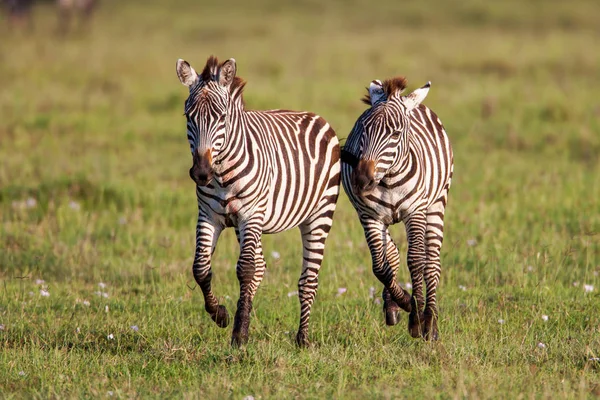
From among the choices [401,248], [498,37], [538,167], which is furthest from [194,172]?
[498,37]

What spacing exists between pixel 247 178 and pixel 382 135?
93 cm


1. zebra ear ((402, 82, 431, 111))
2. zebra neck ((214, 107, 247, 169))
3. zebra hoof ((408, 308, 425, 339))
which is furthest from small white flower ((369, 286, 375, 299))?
zebra neck ((214, 107, 247, 169))

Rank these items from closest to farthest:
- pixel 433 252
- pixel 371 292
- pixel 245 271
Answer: pixel 245 271 < pixel 433 252 < pixel 371 292

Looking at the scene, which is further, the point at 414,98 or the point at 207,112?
the point at 414,98

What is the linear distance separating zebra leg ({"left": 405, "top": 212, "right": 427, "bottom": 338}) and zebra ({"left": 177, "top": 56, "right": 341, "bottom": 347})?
25.2 inches

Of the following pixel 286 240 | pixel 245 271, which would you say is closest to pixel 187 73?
pixel 245 271

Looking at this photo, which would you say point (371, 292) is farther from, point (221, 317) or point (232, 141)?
point (232, 141)

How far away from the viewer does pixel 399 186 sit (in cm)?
613

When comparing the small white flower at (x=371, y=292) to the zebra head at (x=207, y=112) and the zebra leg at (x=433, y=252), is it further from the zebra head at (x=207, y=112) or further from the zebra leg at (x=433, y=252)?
the zebra head at (x=207, y=112)

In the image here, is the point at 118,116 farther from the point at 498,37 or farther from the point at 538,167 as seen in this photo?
the point at 498,37

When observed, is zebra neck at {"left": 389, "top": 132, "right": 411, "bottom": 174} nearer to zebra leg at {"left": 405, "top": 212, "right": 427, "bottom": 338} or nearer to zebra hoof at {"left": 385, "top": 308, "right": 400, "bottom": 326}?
zebra leg at {"left": 405, "top": 212, "right": 427, "bottom": 338}

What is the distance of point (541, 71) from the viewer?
754 inches

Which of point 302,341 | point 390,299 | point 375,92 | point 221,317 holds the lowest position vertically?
point 302,341

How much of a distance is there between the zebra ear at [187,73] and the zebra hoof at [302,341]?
75.1 inches
